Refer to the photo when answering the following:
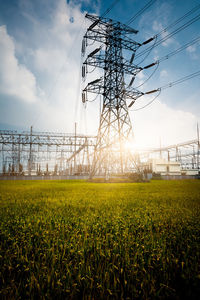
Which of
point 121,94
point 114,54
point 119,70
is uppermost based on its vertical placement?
point 114,54

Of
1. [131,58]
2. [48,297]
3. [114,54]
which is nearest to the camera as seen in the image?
[48,297]

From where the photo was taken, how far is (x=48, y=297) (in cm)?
79

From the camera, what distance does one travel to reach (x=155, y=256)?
3.92 feet

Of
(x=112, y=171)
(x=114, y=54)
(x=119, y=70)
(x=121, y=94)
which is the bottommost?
(x=112, y=171)

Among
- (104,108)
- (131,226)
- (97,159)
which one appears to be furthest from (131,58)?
(131,226)

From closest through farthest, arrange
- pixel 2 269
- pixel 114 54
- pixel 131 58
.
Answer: pixel 2 269, pixel 114 54, pixel 131 58

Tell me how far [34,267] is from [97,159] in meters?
13.3

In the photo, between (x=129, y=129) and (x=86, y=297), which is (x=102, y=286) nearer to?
(x=86, y=297)

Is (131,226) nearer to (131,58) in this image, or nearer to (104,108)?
(104,108)

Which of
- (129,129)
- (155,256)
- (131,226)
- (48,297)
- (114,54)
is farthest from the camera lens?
(114,54)

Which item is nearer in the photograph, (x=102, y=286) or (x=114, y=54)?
(x=102, y=286)

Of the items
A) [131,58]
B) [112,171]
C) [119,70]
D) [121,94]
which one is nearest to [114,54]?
[119,70]

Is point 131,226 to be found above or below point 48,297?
below

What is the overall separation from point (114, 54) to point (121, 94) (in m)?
4.18
